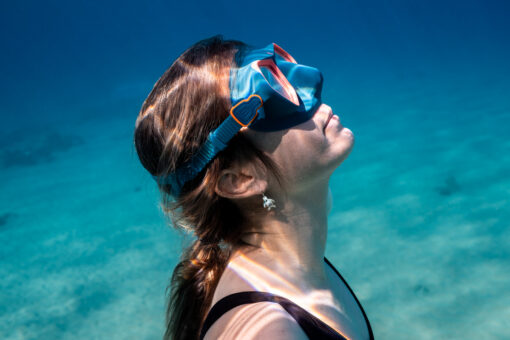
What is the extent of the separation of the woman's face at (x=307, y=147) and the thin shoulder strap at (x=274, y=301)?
1.15ft

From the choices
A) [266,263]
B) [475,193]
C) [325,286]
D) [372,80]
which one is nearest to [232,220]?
[266,263]

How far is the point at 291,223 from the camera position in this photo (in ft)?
4.40

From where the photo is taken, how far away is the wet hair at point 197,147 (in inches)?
46.7

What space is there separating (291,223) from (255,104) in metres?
0.43

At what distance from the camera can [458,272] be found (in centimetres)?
438

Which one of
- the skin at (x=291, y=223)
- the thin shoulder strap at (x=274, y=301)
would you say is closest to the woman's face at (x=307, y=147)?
the skin at (x=291, y=223)

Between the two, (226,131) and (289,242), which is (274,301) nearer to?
(289,242)

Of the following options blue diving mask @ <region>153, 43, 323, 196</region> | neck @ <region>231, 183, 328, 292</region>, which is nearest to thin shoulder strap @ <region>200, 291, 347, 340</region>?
neck @ <region>231, 183, 328, 292</region>

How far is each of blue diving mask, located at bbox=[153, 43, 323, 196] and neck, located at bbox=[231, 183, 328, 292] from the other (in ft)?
0.86

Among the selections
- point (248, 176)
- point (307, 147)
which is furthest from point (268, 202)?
point (307, 147)

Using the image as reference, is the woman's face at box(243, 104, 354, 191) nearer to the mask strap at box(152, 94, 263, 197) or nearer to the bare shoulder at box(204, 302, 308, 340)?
the mask strap at box(152, 94, 263, 197)

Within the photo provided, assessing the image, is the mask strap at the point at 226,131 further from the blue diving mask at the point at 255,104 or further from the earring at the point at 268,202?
the earring at the point at 268,202

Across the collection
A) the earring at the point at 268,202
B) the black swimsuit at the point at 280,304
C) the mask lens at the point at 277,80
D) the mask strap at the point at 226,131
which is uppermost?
the mask lens at the point at 277,80

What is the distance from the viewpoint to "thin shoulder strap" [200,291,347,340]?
1.10m
